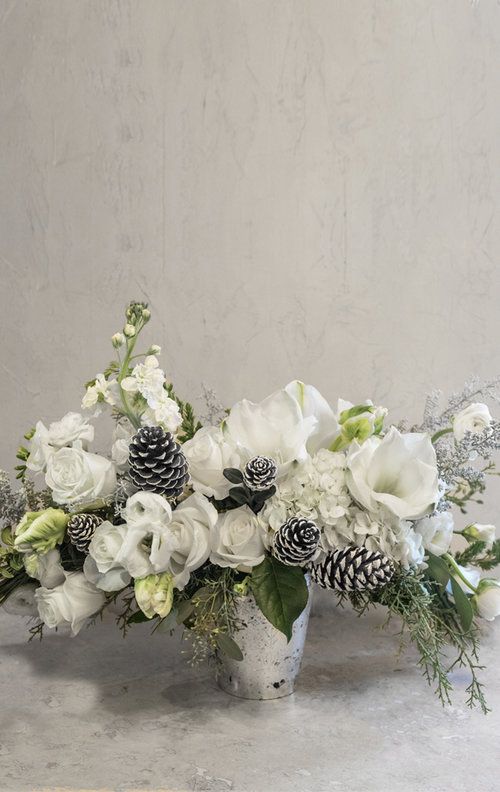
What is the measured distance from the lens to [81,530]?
77 centimetres

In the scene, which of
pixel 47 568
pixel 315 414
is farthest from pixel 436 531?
pixel 47 568

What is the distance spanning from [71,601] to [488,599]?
0.41 meters

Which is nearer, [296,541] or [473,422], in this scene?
[296,541]

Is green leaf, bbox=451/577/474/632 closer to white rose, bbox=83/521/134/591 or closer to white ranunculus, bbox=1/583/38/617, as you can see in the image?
white rose, bbox=83/521/134/591

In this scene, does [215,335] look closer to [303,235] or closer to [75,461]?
[303,235]

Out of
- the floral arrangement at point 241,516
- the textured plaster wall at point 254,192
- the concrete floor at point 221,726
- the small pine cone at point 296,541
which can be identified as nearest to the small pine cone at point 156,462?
the floral arrangement at point 241,516

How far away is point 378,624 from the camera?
41.8 inches

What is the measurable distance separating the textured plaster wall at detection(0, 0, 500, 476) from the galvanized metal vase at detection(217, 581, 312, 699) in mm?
790

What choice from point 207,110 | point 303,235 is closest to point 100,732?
point 303,235

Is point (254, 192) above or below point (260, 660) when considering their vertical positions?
above

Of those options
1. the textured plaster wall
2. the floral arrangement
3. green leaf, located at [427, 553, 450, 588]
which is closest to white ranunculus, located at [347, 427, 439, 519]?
the floral arrangement

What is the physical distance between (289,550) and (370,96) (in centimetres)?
109

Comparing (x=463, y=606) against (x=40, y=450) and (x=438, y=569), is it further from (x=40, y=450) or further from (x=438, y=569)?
(x=40, y=450)

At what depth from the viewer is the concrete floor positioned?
2.25ft
